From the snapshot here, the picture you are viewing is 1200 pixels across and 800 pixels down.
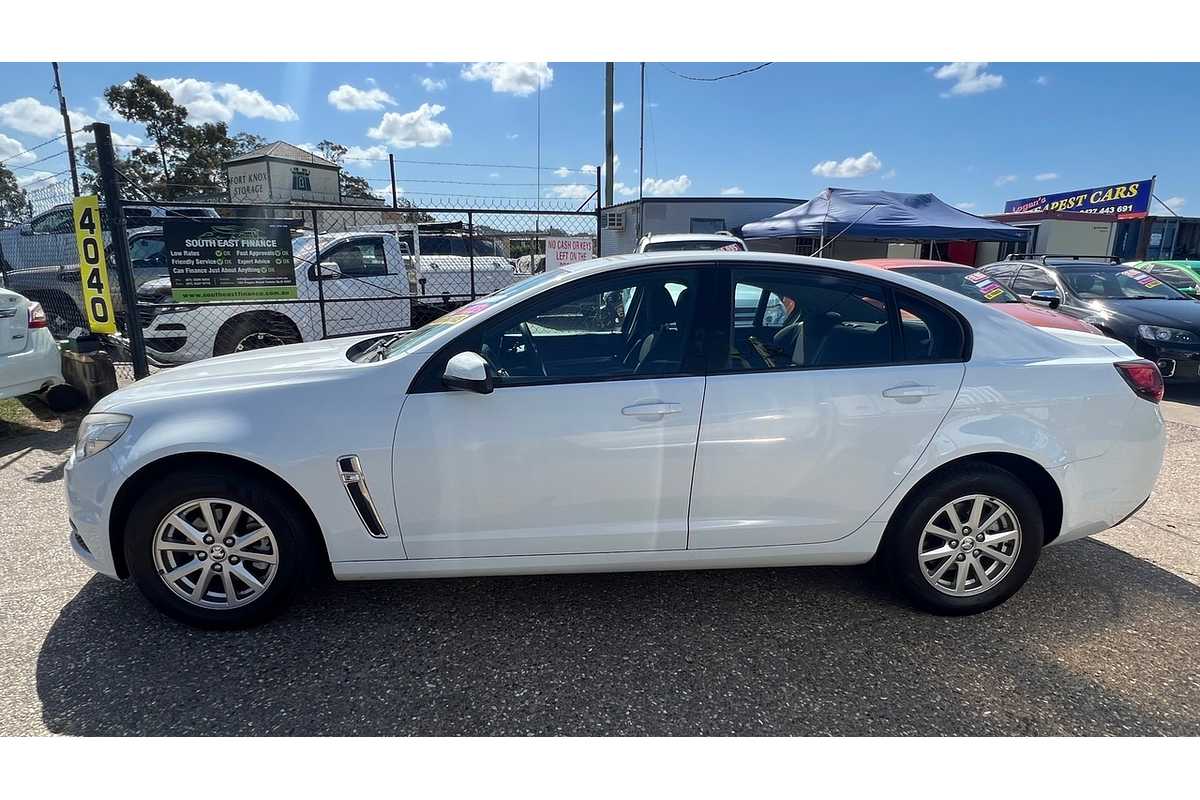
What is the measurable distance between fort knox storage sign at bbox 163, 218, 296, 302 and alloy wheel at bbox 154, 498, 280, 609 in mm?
4350

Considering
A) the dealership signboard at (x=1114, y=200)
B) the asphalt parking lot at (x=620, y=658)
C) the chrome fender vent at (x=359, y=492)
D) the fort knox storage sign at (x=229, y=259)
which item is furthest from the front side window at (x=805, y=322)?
the dealership signboard at (x=1114, y=200)

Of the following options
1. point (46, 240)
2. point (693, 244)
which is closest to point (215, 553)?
point (693, 244)

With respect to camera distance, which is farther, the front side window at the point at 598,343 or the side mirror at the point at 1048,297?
the side mirror at the point at 1048,297

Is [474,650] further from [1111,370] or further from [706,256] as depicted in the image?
[1111,370]

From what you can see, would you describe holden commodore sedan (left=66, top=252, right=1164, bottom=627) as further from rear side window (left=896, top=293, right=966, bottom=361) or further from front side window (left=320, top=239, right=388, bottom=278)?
front side window (left=320, top=239, right=388, bottom=278)

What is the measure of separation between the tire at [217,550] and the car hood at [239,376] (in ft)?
1.16

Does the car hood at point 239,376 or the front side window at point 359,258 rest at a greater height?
the front side window at point 359,258

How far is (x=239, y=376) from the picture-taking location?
2.74 meters

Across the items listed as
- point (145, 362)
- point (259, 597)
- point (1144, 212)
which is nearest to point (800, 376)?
point (259, 597)

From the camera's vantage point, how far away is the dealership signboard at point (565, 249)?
9.34m

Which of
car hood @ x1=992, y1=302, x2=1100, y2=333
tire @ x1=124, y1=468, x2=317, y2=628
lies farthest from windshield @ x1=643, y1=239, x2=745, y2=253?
tire @ x1=124, y1=468, x2=317, y2=628

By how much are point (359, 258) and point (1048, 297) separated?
340 inches

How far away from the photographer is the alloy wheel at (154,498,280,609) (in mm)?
2590

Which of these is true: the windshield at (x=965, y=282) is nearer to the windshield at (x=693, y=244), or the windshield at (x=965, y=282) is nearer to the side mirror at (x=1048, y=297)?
the side mirror at (x=1048, y=297)
